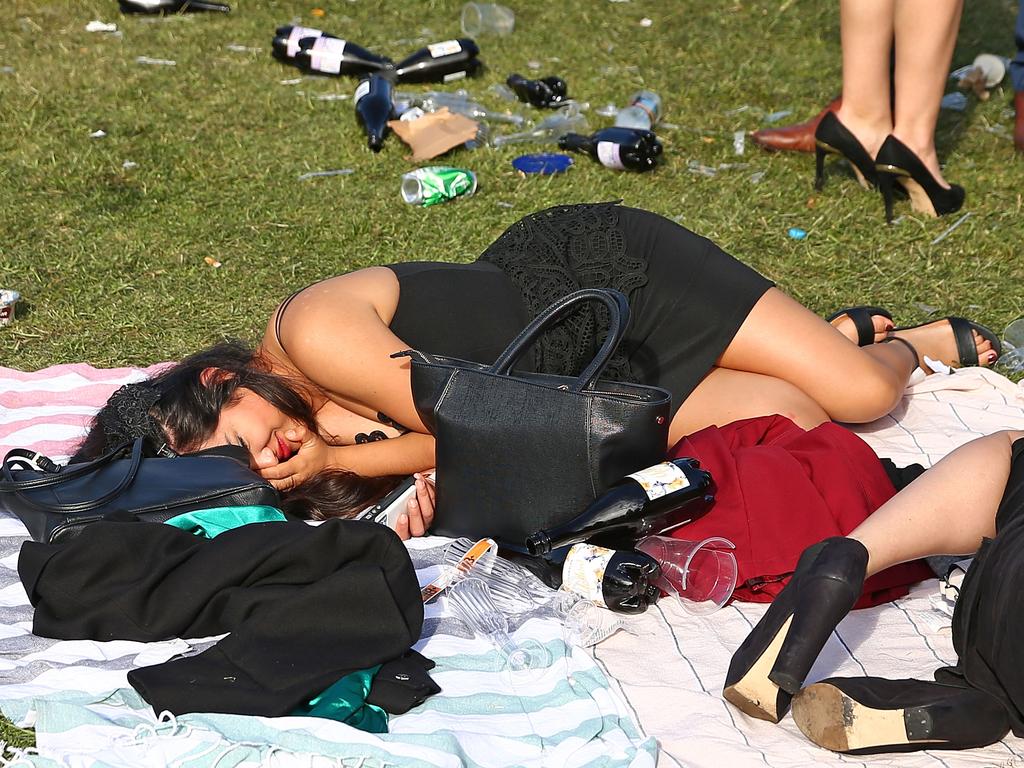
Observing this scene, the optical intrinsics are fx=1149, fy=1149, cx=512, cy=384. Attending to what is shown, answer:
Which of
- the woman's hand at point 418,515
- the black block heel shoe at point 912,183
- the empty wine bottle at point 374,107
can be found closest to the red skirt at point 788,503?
the woman's hand at point 418,515

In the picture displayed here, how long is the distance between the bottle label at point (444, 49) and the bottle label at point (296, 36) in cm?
75

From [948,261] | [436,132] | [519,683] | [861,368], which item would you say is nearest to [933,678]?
[519,683]

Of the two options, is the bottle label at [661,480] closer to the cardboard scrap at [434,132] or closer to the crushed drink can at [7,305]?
the crushed drink can at [7,305]

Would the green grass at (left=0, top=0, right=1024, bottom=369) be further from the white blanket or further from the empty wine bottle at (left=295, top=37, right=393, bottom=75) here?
the white blanket

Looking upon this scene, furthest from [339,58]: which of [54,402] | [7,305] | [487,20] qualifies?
[54,402]

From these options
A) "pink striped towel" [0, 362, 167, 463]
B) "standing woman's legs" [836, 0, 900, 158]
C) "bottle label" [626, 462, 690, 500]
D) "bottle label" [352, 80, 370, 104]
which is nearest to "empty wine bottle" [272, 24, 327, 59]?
"bottle label" [352, 80, 370, 104]

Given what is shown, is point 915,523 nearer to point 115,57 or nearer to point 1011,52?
point 1011,52

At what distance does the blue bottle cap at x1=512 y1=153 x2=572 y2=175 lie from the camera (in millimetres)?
5883

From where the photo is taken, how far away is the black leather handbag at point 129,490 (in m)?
2.92

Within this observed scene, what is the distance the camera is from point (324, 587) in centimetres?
247

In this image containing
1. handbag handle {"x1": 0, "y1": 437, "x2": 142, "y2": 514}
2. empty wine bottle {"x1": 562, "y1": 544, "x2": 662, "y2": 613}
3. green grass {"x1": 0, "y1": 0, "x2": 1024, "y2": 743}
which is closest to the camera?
empty wine bottle {"x1": 562, "y1": 544, "x2": 662, "y2": 613}

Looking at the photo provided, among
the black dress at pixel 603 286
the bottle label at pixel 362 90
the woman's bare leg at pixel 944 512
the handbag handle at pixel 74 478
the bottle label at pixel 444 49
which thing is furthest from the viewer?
the bottle label at pixel 444 49

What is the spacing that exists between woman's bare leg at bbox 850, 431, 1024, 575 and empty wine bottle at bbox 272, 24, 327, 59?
215 inches

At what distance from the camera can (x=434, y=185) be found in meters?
5.59
